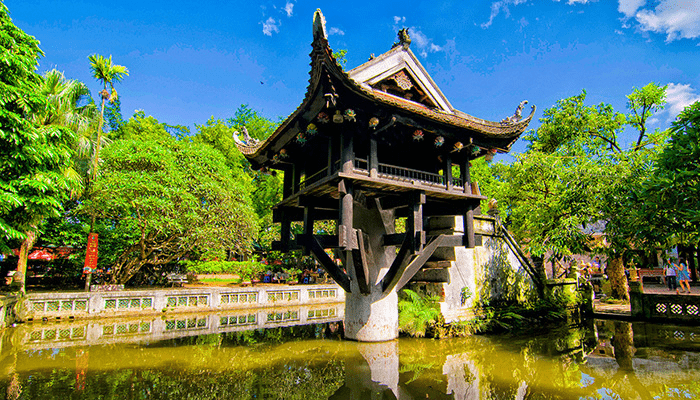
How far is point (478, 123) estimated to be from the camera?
9.84 meters

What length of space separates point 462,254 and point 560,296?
20.2 ft

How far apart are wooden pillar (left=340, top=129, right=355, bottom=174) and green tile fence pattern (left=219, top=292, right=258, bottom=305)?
39.2 ft

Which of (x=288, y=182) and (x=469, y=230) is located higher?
(x=288, y=182)

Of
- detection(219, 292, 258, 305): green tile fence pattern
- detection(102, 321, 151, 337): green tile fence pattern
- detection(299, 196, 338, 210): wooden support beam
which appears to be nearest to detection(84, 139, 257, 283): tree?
detection(219, 292, 258, 305): green tile fence pattern

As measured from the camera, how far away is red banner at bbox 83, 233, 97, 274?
51.8 feet

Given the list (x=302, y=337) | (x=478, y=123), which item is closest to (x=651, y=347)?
(x=478, y=123)

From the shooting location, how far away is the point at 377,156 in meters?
9.03

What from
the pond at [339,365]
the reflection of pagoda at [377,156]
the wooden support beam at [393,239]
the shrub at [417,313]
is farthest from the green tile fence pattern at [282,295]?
the wooden support beam at [393,239]

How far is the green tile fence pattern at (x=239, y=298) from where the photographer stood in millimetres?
16845

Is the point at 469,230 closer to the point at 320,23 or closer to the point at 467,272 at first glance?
the point at 467,272

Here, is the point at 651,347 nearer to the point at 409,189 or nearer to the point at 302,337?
the point at 409,189

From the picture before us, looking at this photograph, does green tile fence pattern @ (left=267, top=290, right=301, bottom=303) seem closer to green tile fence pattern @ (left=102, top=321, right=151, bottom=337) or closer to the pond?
green tile fence pattern @ (left=102, top=321, right=151, bottom=337)

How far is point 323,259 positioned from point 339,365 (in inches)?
97.2

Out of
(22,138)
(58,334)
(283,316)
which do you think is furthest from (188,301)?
(22,138)
